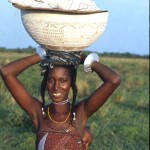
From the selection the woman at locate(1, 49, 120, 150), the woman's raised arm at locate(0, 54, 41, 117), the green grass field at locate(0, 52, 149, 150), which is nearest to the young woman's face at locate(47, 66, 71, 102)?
the woman at locate(1, 49, 120, 150)

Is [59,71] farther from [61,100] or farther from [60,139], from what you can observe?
[60,139]

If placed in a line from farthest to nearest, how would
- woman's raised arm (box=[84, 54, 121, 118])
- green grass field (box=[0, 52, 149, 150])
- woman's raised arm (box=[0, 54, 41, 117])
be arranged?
1. green grass field (box=[0, 52, 149, 150])
2. woman's raised arm (box=[0, 54, 41, 117])
3. woman's raised arm (box=[84, 54, 121, 118])

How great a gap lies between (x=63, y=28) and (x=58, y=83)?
0.46 metres

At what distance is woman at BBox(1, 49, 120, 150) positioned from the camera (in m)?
4.50

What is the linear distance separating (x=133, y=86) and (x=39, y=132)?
17734 millimetres

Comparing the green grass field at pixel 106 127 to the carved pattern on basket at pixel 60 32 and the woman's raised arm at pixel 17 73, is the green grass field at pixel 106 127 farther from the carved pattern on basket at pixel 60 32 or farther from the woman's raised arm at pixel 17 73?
the carved pattern on basket at pixel 60 32

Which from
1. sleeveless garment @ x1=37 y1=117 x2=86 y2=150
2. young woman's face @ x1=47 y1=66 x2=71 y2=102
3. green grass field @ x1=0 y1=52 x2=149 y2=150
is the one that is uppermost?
young woman's face @ x1=47 y1=66 x2=71 y2=102

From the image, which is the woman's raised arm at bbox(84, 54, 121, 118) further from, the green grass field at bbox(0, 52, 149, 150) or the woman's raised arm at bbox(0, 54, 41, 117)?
the green grass field at bbox(0, 52, 149, 150)

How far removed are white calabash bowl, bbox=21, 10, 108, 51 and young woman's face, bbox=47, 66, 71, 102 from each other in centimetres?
18

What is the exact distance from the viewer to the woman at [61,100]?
450 cm

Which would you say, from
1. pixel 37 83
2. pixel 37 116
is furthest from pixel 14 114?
pixel 37 83

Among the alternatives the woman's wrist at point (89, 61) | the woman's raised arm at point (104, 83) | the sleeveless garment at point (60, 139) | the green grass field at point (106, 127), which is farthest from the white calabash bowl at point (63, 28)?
the green grass field at point (106, 127)

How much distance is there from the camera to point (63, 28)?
4.34 m

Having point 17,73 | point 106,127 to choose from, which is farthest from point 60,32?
point 106,127
